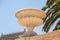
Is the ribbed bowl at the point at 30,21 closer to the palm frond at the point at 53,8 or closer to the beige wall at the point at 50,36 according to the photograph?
the beige wall at the point at 50,36

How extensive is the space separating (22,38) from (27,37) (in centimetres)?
12

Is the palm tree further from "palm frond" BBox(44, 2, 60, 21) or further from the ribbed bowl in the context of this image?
the ribbed bowl

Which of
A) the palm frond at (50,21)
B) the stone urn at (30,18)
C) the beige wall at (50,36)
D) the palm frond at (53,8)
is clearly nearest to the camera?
the beige wall at (50,36)

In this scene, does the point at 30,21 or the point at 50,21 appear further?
the point at 50,21

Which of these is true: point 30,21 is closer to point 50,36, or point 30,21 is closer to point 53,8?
point 50,36

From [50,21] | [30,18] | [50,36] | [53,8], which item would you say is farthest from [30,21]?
[53,8]

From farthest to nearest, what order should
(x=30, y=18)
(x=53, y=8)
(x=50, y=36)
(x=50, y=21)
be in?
(x=53, y=8) < (x=50, y=21) < (x=30, y=18) < (x=50, y=36)

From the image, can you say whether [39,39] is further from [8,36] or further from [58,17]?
[8,36]

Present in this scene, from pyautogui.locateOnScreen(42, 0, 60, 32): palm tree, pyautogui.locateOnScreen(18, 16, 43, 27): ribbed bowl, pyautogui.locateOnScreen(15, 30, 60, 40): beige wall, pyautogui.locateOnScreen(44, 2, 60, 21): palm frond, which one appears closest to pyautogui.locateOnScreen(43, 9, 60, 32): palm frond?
pyautogui.locateOnScreen(42, 0, 60, 32): palm tree

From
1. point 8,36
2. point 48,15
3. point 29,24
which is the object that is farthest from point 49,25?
point 8,36

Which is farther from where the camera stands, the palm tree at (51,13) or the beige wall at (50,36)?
the palm tree at (51,13)

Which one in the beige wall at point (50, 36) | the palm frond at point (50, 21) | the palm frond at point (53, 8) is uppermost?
the beige wall at point (50, 36)

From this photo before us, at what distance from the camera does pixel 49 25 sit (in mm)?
10500

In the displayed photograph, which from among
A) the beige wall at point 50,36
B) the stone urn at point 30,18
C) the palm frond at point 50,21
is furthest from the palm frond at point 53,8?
the beige wall at point 50,36
